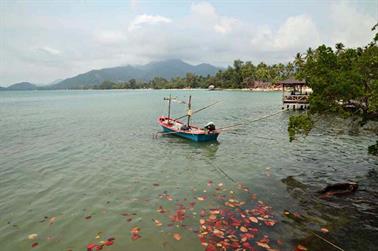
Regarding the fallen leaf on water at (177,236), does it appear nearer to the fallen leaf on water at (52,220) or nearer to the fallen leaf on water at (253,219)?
the fallen leaf on water at (253,219)

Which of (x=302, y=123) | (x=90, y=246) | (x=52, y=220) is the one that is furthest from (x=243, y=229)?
(x=52, y=220)

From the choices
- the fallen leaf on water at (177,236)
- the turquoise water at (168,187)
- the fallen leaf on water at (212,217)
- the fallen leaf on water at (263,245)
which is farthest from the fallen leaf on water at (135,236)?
the fallen leaf on water at (263,245)

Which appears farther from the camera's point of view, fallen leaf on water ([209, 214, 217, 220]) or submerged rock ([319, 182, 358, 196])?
submerged rock ([319, 182, 358, 196])

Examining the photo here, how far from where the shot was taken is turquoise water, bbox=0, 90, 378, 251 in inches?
349

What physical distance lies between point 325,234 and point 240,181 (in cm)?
549

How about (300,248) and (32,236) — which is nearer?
(300,248)

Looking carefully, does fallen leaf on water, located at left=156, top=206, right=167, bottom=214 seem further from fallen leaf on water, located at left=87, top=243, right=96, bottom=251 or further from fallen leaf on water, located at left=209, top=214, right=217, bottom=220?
fallen leaf on water, located at left=87, top=243, right=96, bottom=251

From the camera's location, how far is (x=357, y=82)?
10578 millimetres

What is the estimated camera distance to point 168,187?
1321cm

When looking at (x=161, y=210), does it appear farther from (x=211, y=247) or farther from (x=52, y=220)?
(x=52, y=220)

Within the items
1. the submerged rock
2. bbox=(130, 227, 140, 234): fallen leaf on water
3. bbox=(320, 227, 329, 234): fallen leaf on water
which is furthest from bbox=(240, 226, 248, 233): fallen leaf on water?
the submerged rock

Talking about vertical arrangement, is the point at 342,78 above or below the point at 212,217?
above

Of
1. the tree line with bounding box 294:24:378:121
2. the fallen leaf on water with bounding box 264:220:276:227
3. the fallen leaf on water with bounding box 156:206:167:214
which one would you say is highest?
the tree line with bounding box 294:24:378:121

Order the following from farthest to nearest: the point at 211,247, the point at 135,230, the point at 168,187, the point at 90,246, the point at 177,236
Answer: the point at 168,187, the point at 135,230, the point at 177,236, the point at 90,246, the point at 211,247
